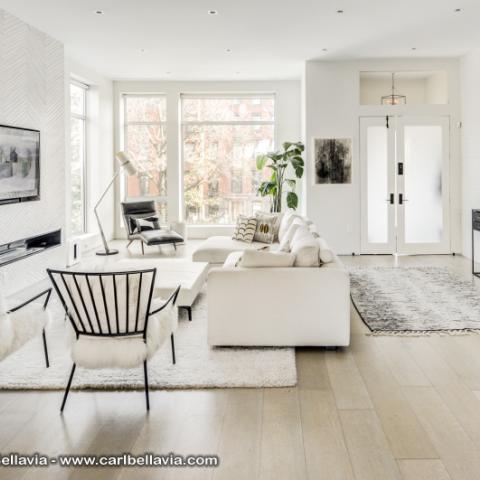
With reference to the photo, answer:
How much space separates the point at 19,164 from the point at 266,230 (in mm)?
3036

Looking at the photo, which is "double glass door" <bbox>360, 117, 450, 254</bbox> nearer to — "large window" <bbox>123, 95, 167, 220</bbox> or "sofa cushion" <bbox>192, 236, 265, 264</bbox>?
"sofa cushion" <bbox>192, 236, 265, 264</bbox>

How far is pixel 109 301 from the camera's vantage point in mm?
2725

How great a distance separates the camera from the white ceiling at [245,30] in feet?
18.1

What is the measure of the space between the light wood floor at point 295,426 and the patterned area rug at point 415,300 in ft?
2.90

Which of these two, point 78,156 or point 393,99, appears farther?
point 78,156

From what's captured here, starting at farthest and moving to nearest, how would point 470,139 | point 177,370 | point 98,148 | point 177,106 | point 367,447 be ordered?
point 177,106 < point 98,148 < point 470,139 < point 177,370 < point 367,447

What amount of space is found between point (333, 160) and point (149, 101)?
395 cm

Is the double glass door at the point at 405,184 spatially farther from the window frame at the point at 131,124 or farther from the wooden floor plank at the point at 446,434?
the wooden floor plank at the point at 446,434

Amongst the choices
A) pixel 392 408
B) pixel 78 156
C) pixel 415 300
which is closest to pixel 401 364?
pixel 392 408

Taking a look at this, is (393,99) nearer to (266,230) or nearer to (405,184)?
(405,184)

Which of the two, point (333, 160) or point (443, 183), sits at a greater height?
point (333, 160)

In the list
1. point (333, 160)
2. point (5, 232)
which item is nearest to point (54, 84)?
point (5, 232)

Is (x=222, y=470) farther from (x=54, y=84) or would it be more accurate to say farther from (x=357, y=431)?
(x=54, y=84)

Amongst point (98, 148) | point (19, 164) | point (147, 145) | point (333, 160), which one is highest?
point (147, 145)
